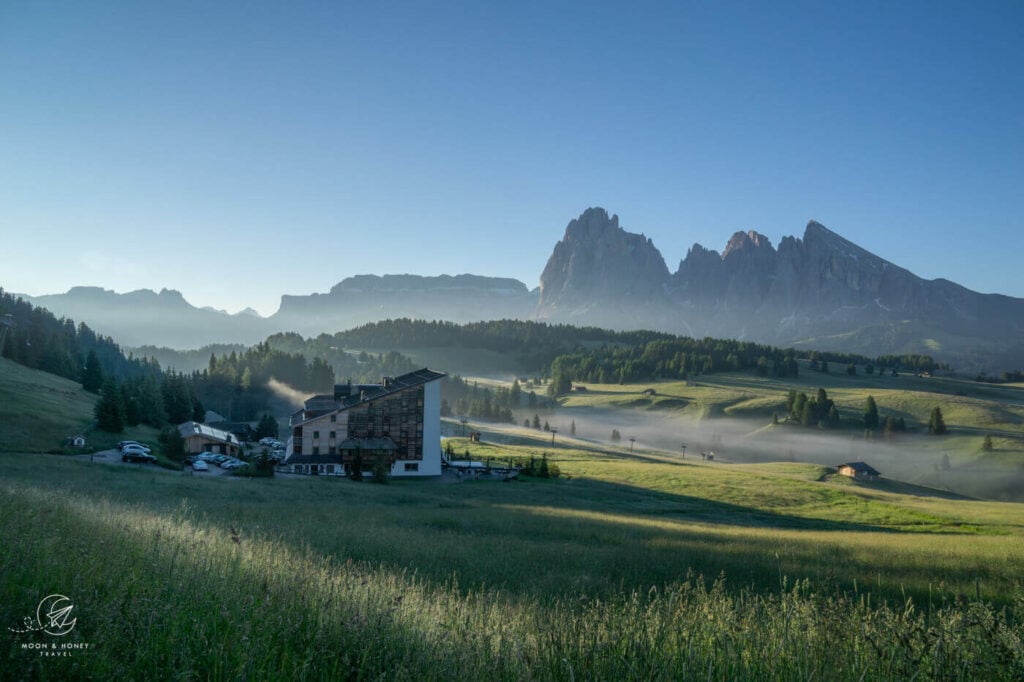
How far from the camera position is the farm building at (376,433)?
6794 cm

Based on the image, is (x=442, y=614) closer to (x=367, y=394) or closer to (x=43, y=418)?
(x=367, y=394)

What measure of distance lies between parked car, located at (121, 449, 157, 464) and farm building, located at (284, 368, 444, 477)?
13848 millimetres

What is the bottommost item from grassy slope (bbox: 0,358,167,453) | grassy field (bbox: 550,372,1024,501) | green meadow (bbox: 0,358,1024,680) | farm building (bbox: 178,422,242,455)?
grassy field (bbox: 550,372,1024,501)

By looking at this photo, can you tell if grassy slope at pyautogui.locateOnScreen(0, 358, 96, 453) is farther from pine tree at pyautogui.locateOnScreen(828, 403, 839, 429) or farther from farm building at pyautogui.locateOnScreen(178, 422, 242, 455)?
pine tree at pyautogui.locateOnScreen(828, 403, 839, 429)

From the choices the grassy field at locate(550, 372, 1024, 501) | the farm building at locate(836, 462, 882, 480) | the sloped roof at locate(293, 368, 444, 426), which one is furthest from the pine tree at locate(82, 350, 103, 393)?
the farm building at locate(836, 462, 882, 480)

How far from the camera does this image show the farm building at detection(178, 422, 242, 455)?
265ft

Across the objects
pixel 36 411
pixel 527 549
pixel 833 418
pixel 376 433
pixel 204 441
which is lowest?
pixel 833 418

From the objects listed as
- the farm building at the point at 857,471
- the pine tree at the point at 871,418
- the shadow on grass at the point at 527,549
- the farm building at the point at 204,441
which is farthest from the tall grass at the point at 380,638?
the pine tree at the point at 871,418

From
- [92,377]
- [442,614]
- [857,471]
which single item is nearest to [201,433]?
[92,377]

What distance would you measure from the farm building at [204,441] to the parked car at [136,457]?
1964 centimetres

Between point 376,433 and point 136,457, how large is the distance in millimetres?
24680

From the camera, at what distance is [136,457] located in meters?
58.8

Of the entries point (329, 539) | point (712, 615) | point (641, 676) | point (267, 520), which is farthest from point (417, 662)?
point (267, 520)

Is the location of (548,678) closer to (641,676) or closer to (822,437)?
(641,676)
